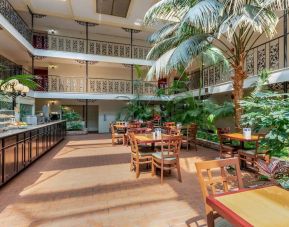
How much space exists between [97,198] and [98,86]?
11.7 metres

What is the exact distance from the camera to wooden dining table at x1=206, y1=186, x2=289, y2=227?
1.37 m

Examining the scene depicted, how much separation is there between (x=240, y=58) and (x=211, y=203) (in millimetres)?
5159

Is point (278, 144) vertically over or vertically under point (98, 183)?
over

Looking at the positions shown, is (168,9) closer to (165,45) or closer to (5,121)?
(165,45)

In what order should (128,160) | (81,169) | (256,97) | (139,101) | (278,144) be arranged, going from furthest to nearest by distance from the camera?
(139,101)
(128,160)
(81,169)
(256,97)
(278,144)

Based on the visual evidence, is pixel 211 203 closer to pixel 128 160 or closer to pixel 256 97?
pixel 256 97

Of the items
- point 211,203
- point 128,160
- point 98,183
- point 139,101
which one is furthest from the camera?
point 139,101

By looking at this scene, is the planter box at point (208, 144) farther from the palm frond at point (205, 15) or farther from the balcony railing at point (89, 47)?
the balcony railing at point (89, 47)

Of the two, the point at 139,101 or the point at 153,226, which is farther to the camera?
the point at 139,101

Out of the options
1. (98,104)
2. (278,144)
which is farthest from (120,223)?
(98,104)

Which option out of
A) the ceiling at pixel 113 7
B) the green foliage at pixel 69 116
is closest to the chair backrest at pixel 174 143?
the ceiling at pixel 113 7

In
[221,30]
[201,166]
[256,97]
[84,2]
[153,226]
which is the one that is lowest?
[153,226]

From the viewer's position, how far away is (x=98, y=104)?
1634 cm

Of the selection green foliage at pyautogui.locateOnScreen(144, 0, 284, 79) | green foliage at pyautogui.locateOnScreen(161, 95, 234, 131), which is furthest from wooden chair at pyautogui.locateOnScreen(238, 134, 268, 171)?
green foliage at pyautogui.locateOnScreen(161, 95, 234, 131)
